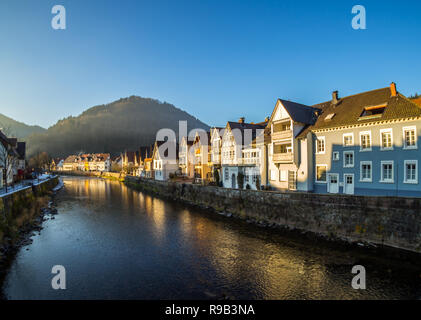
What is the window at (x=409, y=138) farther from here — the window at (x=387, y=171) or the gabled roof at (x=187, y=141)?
the gabled roof at (x=187, y=141)

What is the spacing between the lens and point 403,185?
1978cm

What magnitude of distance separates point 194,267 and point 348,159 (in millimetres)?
18200

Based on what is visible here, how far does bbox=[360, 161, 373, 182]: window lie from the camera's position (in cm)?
2198

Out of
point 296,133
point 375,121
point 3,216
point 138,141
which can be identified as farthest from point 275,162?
point 138,141

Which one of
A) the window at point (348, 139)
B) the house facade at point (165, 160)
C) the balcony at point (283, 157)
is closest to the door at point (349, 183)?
the window at point (348, 139)

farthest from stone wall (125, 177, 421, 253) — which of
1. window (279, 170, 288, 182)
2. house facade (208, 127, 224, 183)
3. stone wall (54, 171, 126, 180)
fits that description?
stone wall (54, 171, 126, 180)

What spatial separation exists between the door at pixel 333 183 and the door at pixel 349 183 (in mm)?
806

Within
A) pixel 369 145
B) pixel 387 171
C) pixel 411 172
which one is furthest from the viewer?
pixel 369 145

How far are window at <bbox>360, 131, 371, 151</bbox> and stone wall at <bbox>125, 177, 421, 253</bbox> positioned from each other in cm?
571

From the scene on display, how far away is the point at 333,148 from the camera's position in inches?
988

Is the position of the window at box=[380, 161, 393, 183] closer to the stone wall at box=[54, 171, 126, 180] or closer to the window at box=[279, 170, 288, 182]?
the window at box=[279, 170, 288, 182]

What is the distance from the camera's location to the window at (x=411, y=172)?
754 inches

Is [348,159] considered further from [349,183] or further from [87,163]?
[87,163]
